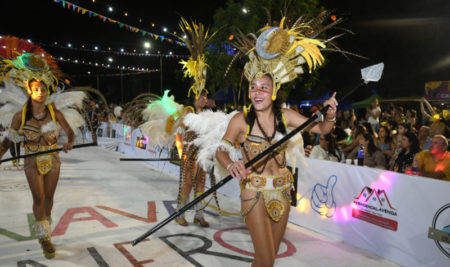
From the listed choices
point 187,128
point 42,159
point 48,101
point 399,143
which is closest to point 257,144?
point 187,128

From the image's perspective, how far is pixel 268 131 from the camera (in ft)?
9.70

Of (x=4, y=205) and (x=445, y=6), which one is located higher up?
(x=445, y=6)

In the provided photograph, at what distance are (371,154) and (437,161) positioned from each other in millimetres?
1410

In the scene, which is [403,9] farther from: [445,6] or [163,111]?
[163,111]

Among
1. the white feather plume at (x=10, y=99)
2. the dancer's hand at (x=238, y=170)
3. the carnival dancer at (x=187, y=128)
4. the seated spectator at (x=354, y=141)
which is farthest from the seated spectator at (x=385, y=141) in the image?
the white feather plume at (x=10, y=99)

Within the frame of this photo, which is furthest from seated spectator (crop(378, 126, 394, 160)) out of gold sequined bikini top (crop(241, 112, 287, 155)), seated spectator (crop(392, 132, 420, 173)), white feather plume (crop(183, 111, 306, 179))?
gold sequined bikini top (crop(241, 112, 287, 155))

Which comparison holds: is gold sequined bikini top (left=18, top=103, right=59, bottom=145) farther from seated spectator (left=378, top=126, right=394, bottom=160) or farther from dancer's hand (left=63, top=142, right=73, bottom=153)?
seated spectator (left=378, top=126, right=394, bottom=160)

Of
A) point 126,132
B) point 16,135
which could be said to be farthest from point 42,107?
point 126,132

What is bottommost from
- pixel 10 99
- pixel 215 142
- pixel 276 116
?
pixel 215 142

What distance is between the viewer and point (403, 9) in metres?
18.6

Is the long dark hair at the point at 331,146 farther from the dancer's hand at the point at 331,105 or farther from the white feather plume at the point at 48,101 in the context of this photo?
the white feather plume at the point at 48,101

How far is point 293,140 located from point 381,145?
3.90 m

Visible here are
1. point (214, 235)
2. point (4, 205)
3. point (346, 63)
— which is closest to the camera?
point (214, 235)

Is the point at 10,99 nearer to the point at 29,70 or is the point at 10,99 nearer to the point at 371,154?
the point at 29,70
